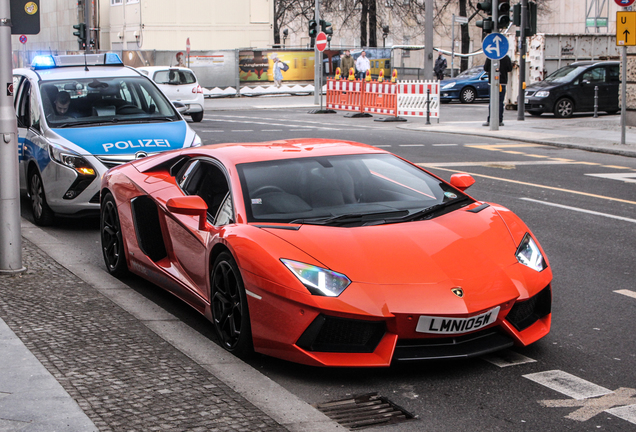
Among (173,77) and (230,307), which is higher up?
(173,77)

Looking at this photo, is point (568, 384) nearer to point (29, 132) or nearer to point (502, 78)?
point (29, 132)

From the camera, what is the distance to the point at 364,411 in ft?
13.9

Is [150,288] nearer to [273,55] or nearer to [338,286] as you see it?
[338,286]

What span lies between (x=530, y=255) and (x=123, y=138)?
17.4ft

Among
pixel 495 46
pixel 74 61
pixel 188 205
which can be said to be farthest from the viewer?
pixel 495 46

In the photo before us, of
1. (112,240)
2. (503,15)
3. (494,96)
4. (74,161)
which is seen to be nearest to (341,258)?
(112,240)

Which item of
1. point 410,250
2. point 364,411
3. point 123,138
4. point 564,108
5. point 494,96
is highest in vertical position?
point 494,96

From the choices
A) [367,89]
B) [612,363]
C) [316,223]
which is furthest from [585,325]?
[367,89]

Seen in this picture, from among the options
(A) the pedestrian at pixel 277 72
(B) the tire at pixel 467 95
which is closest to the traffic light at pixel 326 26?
(B) the tire at pixel 467 95

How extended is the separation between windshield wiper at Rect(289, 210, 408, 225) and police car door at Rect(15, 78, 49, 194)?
491cm

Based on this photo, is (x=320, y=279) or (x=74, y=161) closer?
(x=320, y=279)

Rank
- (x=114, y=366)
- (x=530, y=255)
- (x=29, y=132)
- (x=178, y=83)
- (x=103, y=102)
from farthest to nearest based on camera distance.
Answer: (x=178, y=83), (x=103, y=102), (x=29, y=132), (x=530, y=255), (x=114, y=366)

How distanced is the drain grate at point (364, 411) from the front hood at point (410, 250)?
2.01ft

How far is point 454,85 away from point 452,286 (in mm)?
31034
